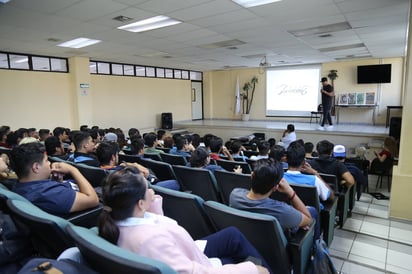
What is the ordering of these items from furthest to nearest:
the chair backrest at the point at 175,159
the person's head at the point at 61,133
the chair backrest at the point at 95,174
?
→ the person's head at the point at 61,133, the chair backrest at the point at 175,159, the chair backrest at the point at 95,174

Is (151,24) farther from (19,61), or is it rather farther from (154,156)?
(19,61)

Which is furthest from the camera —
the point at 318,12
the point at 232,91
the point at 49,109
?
the point at 232,91

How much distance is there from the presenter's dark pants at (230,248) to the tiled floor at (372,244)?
4.31 feet

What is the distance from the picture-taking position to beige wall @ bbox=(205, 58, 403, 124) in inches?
379

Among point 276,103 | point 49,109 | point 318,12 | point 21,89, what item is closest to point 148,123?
point 49,109

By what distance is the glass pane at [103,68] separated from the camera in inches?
358

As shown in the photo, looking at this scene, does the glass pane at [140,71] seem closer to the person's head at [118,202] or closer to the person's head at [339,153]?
the person's head at [339,153]

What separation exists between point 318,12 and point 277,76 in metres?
7.61

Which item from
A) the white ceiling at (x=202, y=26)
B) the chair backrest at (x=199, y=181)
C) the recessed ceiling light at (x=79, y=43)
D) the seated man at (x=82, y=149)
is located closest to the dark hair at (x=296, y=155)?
the chair backrest at (x=199, y=181)

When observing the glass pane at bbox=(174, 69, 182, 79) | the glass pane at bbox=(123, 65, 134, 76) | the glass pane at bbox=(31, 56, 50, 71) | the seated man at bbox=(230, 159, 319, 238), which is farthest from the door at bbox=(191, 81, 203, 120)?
the seated man at bbox=(230, 159, 319, 238)

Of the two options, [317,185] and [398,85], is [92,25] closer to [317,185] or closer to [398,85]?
[317,185]

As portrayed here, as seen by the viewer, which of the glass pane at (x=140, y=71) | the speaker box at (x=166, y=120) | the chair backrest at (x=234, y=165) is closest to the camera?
the chair backrest at (x=234, y=165)

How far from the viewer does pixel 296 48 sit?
7.55 metres

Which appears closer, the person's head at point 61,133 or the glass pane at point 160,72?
the person's head at point 61,133
